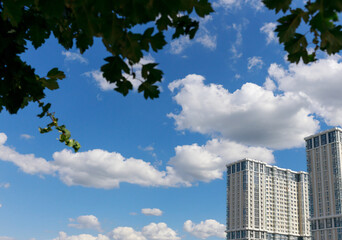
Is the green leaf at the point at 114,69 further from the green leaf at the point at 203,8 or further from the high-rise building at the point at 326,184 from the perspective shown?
the high-rise building at the point at 326,184

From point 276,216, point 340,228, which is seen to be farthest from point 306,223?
point 340,228

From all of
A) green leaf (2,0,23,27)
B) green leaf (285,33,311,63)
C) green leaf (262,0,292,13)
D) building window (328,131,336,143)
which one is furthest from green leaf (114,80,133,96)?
building window (328,131,336,143)

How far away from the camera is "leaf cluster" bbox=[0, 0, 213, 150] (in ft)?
7.27

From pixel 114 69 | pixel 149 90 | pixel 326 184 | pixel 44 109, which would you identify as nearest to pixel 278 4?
pixel 149 90

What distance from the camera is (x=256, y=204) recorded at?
12006cm

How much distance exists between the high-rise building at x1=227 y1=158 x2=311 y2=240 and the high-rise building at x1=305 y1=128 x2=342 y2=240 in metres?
20.8

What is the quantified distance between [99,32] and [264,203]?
128174mm

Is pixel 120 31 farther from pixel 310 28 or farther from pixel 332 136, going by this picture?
pixel 332 136

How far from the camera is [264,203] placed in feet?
399

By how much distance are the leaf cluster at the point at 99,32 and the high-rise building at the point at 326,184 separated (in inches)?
4043

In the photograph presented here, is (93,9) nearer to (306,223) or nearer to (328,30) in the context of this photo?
(328,30)

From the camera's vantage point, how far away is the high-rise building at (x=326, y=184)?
93.8 meters

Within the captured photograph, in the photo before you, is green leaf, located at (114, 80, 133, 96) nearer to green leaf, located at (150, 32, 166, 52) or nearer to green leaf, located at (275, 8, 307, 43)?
green leaf, located at (150, 32, 166, 52)

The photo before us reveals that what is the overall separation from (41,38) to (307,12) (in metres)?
2.68
